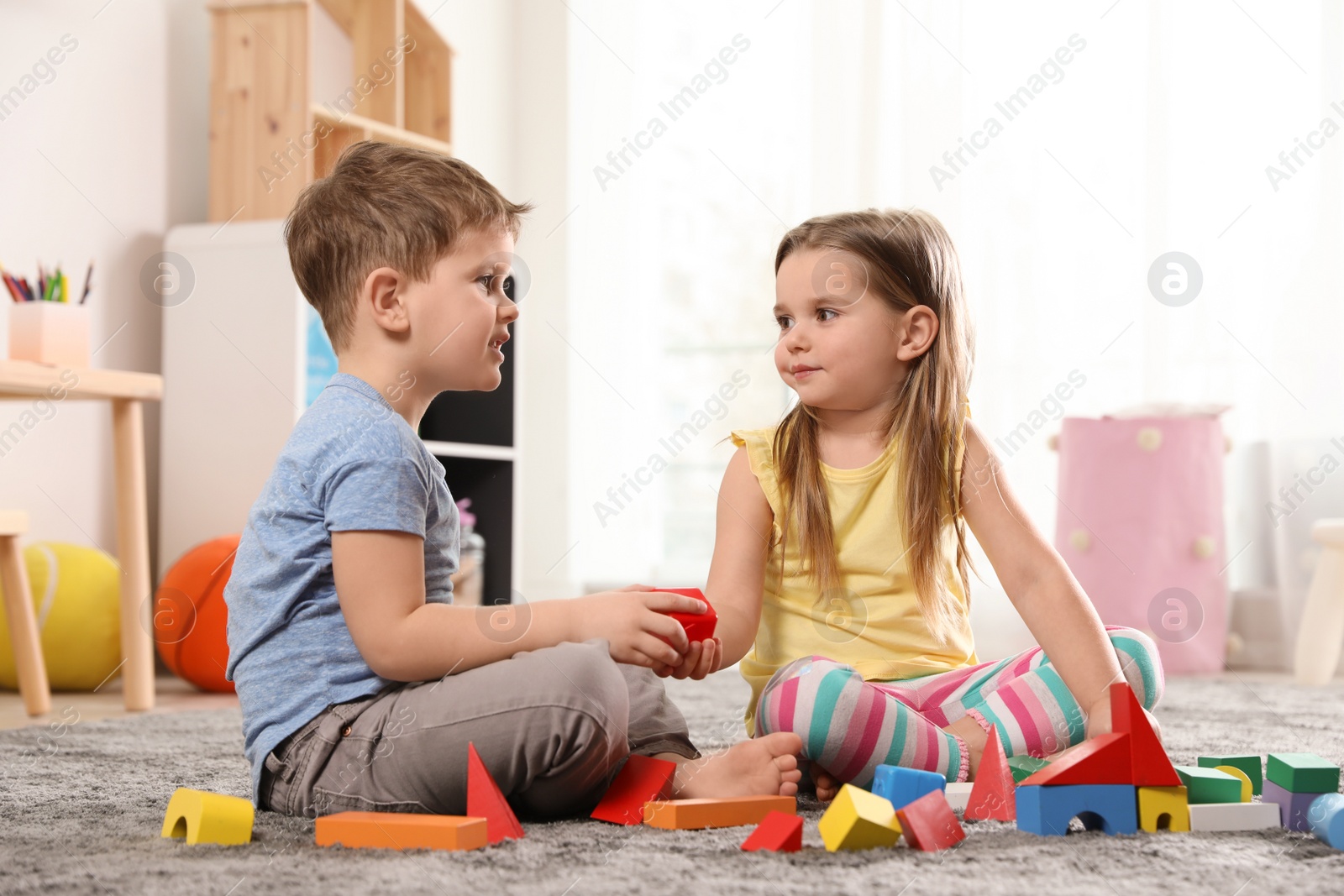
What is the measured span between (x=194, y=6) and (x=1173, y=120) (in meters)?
2.02

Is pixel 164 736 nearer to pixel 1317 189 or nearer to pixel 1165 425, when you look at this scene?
pixel 1165 425

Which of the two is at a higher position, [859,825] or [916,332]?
[916,332]

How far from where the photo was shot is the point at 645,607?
2.61ft

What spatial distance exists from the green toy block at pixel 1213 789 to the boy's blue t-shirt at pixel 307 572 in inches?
21.8

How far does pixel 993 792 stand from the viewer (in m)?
0.80

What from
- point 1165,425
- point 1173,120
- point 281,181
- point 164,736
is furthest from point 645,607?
point 1173,120

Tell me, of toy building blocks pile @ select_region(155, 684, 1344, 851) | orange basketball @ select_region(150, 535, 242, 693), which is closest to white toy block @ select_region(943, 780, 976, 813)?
toy building blocks pile @ select_region(155, 684, 1344, 851)

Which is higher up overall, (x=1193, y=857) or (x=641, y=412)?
(x=641, y=412)

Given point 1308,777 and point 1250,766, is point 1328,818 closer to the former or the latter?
point 1308,777

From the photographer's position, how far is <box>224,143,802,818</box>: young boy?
774 millimetres

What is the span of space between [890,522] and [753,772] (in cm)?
32

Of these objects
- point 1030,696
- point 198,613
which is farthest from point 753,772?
point 198,613

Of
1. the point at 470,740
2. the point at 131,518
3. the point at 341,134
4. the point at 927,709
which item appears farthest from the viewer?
the point at 341,134

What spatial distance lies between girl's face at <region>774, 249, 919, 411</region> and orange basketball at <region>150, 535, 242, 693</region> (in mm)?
1104
